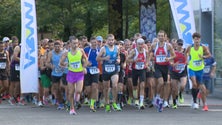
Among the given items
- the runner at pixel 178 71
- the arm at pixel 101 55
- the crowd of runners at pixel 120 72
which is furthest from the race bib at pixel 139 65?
the arm at pixel 101 55

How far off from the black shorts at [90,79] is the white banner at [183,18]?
2.90 meters

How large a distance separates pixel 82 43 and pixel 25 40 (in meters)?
1.69

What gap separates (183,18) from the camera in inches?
658

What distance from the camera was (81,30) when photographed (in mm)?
40750

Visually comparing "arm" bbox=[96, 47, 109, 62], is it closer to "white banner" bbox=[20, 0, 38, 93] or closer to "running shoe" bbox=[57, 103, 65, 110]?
"running shoe" bbox=[57, 103, 65, 110]

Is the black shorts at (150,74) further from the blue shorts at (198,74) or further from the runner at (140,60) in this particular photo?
the blue shorts at (198,74)

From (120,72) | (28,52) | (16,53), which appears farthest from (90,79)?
(16,53)

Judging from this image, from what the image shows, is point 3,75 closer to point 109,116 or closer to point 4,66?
point 4,66

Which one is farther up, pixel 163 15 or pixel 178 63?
pixel 163 15

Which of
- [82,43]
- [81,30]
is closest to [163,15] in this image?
[81,30]

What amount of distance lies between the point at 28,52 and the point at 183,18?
181 inches

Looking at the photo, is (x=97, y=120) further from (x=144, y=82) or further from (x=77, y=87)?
(x=144, y=82)

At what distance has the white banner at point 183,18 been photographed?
16719 millimetres

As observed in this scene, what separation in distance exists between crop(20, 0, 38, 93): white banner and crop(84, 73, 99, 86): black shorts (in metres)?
2.00
